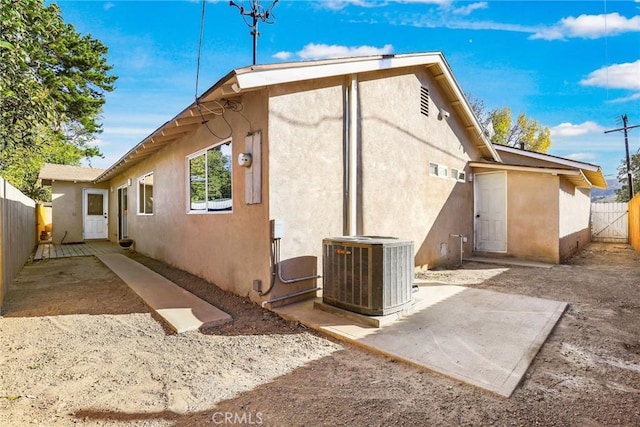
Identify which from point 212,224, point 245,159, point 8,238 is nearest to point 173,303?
point 212,224

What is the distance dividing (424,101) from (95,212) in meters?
15.0

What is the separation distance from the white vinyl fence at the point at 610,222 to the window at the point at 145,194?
1855 cm

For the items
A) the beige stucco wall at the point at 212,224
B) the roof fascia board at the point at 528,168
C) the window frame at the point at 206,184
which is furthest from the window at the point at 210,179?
the roof fascia board at the point at 528,168

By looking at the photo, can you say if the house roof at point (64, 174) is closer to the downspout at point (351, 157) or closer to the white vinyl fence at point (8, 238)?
the white vinyl fence at point (8, 238)

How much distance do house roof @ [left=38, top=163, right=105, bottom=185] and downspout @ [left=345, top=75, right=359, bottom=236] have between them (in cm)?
1302

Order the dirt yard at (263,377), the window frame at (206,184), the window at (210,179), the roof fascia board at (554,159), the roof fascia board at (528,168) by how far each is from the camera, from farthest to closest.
A: the roof fascia board at (554,159)
the roof fascia board at (528,168)
the window at (210,179)
the window frame at (206,184)
the dirt yard at (263,377)

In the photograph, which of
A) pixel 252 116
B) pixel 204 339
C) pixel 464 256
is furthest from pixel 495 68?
pixel 204 339

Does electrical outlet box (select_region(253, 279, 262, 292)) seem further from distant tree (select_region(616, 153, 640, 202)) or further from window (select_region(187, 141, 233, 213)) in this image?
distant tree (select_region(616, 153, 640, 202))

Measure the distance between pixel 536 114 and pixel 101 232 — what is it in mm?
28085

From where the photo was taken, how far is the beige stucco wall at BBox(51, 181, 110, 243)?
44.0 feet

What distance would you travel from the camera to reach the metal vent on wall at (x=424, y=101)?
7.42 m

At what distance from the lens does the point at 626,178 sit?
22750mm

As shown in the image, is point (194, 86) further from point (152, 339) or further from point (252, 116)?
point (152, 339)

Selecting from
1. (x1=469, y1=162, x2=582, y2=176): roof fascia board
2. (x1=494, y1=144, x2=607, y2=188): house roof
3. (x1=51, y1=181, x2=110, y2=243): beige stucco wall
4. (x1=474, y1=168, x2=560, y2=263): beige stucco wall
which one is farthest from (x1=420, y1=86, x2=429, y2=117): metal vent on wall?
(x1=51, y1=181, x2=110, y2=243): beige stucco wall
